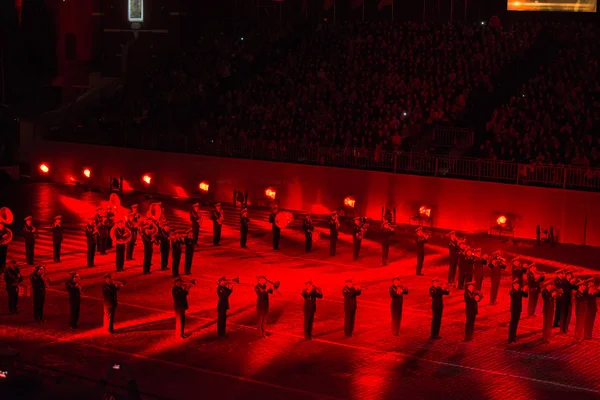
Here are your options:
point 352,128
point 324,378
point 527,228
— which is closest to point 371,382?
point 324,378

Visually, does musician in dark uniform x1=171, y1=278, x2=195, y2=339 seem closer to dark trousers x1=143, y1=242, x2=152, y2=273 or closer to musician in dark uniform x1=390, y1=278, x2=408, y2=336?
musician in dark uniform x1=390, y1=278, x2=408, y2=336

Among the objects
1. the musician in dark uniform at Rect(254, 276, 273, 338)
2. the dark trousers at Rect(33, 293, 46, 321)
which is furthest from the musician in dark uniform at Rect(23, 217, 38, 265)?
the musician in dark uniform at Rect(254, 276, 273, 338)

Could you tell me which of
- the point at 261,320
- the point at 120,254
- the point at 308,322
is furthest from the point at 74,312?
the point at 120,254

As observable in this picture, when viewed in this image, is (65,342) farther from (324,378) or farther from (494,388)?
(494,388)

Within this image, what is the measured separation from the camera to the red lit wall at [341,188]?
3050cm

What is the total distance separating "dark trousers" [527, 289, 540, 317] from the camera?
22.8 meters

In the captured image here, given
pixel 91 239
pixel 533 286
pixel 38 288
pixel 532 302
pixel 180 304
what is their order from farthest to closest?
pixel 91 239 → pixel 532 302 → pixel 533 286 → pixel 38 288 → pixel 180 304

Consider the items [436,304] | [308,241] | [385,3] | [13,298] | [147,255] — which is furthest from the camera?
[385,3]

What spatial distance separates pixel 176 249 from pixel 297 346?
20.6ft

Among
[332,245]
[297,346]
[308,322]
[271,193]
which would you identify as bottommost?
[297,346]

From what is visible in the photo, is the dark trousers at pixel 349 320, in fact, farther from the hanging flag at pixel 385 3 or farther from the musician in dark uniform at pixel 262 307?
the hanging flag at pixel 385 3

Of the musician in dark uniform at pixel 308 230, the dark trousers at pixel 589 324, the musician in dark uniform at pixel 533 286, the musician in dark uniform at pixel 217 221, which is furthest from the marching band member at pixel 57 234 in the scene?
the dark trousers at pixel 589 324

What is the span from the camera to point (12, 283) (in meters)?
22.2

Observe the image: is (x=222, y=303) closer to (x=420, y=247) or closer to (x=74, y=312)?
(x=74, y=312)
